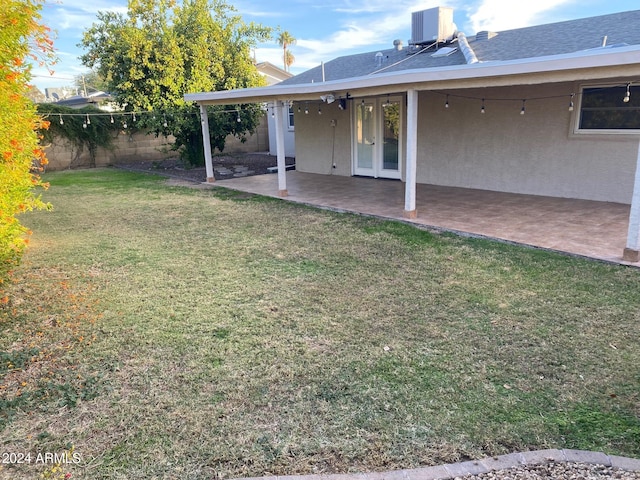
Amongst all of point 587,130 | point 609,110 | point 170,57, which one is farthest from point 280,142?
point 609,110

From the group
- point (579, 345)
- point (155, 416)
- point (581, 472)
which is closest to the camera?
point (581, 472)

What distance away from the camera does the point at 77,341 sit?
11.7ft

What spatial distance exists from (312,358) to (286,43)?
5007 centimetres

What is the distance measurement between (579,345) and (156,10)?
14.2 metres

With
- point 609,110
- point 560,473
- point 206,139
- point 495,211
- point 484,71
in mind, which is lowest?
point 560,473

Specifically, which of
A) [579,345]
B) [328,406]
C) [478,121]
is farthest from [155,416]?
[478,121]

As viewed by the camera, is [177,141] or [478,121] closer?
[478,121]

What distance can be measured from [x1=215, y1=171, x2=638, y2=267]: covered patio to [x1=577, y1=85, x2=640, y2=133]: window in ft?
4.32

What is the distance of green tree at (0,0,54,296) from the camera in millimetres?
4316

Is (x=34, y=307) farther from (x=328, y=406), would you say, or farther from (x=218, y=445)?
(x=328, y=406)

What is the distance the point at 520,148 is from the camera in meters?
8.73

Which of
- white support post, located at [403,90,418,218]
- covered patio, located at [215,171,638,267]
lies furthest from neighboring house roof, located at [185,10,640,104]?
covered patio, located at [215,171,638,267]

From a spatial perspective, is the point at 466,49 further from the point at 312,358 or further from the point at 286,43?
the point at 286,43

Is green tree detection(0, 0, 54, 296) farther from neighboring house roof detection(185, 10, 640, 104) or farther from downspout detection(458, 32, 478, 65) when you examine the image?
downspout detection(458, 32, 478, 65)
